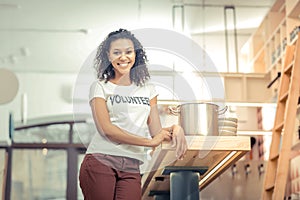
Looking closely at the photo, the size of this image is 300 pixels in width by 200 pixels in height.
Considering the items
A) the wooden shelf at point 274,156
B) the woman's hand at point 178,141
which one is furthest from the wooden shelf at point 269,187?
the woman's hand at point 178,141

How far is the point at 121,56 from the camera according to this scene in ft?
5.49

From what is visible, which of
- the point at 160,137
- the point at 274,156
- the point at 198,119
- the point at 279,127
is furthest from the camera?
the point at 279,127

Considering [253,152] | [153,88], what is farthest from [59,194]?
[153,88]

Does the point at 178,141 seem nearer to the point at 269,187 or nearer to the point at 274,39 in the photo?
the point at 269,187

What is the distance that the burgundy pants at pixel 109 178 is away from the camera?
161 centimetres

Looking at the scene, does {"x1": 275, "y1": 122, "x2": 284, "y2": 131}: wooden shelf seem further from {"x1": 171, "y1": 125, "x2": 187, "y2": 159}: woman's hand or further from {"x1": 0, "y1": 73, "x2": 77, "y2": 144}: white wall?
{"x1": 0, "y1": 73, "x2": 77, "y2": 144}: white wall

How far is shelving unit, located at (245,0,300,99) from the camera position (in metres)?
4.62

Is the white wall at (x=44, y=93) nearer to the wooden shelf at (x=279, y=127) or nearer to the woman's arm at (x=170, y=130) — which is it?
the wooden shelf at (x=279, y=127)

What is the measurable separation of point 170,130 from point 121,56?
0.97 ft

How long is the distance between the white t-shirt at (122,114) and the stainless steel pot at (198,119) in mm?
395

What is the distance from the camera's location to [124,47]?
169 centimetres

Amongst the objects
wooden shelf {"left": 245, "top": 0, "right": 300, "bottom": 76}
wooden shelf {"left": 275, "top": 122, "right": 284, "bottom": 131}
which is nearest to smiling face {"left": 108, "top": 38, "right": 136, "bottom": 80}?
wooden shelf {"left": 275, "top": 122, "right": 284, "bottom": 131}

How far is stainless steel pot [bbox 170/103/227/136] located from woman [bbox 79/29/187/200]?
34 cm

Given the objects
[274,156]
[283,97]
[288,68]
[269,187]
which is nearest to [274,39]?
[288,68]
